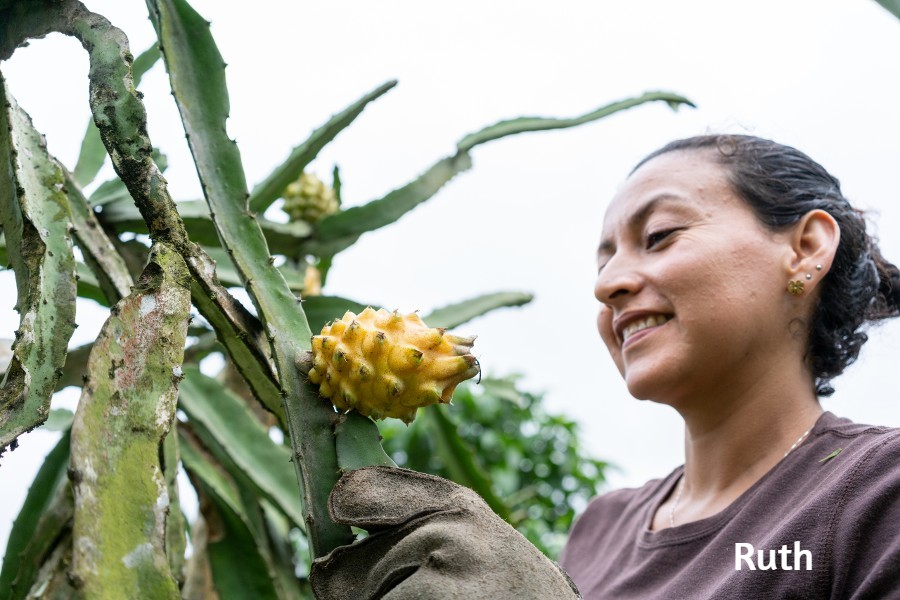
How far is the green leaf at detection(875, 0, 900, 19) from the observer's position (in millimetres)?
900

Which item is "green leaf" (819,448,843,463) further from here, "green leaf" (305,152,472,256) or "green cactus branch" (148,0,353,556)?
"green leaf" (305,152,472,256)

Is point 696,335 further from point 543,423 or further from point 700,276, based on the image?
point 543,423

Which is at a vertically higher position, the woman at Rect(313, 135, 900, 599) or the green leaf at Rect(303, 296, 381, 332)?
the green leaf at Rect(303, 296, 381, 332)

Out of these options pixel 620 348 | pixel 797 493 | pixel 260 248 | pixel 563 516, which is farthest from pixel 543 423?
pixel 260 248

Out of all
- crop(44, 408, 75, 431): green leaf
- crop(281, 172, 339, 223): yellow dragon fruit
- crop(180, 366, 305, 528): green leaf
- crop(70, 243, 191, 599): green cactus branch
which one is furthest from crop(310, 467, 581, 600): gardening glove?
crop(281, 172, 339, 223): yellow dragon fruit

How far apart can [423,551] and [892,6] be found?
28.0 inches

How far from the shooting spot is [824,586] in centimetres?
99

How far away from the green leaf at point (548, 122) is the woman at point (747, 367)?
0.69 ft

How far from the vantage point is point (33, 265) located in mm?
892

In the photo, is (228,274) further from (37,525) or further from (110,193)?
(37,525)

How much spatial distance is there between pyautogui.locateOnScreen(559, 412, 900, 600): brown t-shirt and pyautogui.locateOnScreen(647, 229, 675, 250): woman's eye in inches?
13.9

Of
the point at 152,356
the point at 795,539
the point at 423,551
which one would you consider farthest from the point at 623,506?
the point at 152,356

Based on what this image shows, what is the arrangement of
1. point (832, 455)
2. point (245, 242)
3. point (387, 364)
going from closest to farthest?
point (387, 364) < point (245, 242) < point (832, 455)

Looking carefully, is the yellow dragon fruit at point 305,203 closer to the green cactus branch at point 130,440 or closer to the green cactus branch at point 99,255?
the green cactus branch at point 99,255
